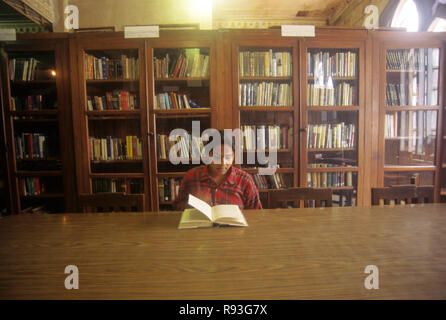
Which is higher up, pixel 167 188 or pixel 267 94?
pixel 267 94

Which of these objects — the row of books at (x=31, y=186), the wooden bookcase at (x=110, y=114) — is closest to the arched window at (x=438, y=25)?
the wooden bookcase at (x=110, y=114)

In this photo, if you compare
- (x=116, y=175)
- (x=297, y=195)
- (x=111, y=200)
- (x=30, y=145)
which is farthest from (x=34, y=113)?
(x=297, y=195)

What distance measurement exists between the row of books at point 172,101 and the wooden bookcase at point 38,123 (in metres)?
0.85

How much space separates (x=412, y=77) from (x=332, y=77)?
83 cm

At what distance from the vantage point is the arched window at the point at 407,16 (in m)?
3.33

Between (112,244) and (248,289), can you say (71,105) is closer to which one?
(112,244)

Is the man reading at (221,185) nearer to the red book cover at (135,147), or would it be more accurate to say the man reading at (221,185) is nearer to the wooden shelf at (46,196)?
the red book cover at (135,147)

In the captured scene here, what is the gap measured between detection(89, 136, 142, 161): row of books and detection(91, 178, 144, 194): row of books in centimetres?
22

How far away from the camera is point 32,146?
2.81 m

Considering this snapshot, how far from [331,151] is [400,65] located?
1.09 meters

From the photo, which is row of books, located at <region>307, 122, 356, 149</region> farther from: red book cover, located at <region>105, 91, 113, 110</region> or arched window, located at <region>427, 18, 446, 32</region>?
red book cover, located at <region>105, 91, 113, 110</region>

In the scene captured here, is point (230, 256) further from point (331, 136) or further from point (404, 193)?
point (331, 136)

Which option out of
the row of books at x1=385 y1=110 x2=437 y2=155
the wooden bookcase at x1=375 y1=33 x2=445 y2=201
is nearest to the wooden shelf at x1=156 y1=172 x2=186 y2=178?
the wooden bookcase at x1=375 y1=33 x2=445 y2=201

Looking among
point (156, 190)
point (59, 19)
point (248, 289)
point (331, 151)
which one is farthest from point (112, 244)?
point (59, 19)
